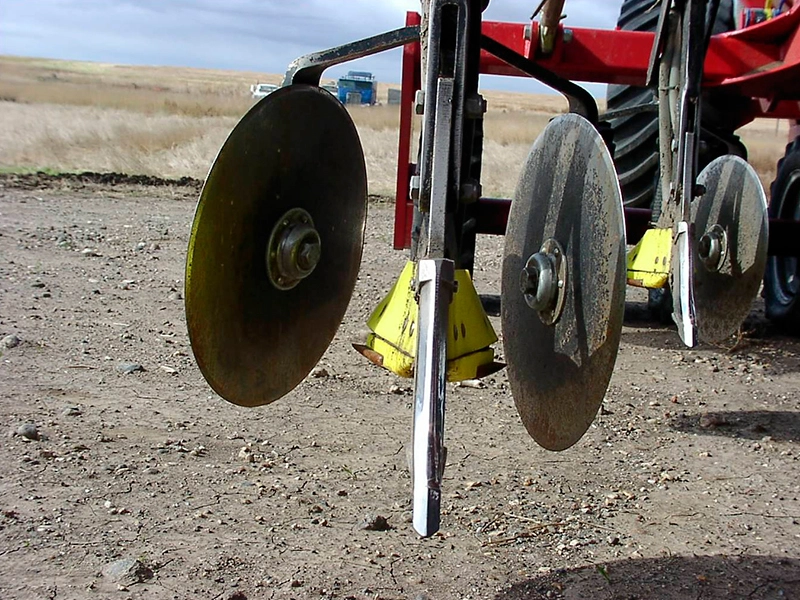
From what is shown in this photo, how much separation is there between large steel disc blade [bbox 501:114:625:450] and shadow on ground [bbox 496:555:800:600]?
459mm

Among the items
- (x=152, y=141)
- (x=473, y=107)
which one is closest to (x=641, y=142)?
(x=473, y=107)

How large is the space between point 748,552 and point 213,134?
672 inches

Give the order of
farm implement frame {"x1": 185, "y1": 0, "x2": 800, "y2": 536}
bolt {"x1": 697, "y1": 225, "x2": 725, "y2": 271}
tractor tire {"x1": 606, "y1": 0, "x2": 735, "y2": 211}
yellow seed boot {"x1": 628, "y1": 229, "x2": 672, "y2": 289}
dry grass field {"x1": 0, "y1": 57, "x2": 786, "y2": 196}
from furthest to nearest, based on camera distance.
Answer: dry grass field {"x1": 0, "y1": 57, "x2": 786, "y2": 196}, tractor tire {"x1": 606, "y1": 0, "x2": 735, "y2": 211}, bolt {"x1": 697, "y1": 225, "x2": 725, "y2": 271}, yellow seed boot {"x1": 628, "y1": 229, "x2": 672, "y2": 289}, farm implement frame {"x1": 185, "y1": 0, "x2": 800, "y2": 536}

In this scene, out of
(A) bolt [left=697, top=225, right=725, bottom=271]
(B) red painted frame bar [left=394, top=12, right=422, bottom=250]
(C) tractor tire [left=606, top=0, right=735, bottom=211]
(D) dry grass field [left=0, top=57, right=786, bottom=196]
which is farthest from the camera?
(D) dry grass field [left=0, top=57, right=786, bottom=196]

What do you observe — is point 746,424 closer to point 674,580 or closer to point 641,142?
point 674,580

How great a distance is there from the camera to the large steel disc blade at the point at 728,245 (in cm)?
349

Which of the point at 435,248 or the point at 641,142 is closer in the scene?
the point at 435,248

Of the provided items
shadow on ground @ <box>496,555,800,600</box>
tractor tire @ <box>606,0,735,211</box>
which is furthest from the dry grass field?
shadow on ground @ <box>496,555,800,600</box>

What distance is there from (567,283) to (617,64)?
8.44 feet

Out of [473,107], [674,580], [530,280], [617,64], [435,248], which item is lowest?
[674,580]

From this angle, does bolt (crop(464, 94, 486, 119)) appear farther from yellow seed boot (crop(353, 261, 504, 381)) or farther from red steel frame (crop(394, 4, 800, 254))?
red steel frame (crop(394, 4, 800, 254))

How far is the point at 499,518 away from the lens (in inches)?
104

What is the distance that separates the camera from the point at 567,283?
6.29 ft

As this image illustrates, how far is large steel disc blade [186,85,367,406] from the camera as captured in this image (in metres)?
1.97
